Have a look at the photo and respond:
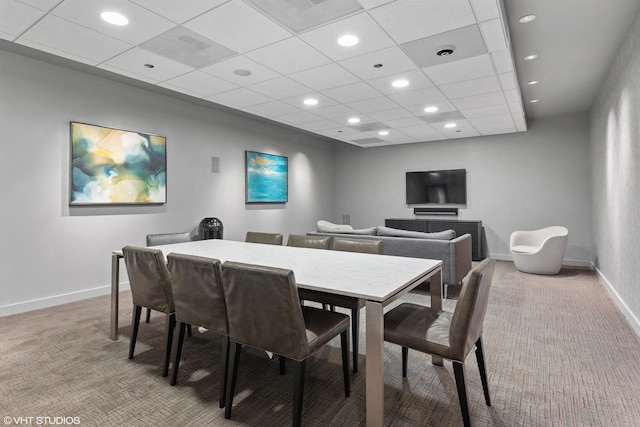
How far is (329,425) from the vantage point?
70.7 inches

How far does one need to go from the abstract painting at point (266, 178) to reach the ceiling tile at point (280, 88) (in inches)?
92.5

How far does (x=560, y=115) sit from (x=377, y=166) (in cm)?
380

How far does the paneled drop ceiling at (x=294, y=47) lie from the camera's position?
233 centimetres

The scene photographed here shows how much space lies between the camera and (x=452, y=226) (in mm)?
6934

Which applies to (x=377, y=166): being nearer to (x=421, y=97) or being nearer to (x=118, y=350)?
(x=421, y=97)

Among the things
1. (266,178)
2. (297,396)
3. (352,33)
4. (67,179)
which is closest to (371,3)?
(352,33)

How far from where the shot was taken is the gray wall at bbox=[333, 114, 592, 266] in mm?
6207

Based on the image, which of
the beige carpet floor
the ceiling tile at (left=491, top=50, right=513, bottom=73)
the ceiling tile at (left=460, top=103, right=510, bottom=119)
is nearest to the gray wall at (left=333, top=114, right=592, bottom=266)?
the ceiling tile at (left=460, top=103, right=510, bottom=119)

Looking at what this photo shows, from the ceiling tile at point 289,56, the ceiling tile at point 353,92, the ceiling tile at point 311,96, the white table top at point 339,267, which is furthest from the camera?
the ceiling tile at point 311,96

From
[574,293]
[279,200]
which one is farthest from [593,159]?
[279,200]

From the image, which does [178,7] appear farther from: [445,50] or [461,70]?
[461,70]

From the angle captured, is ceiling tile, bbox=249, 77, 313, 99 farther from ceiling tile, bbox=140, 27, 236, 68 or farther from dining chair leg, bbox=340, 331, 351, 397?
dining chair leg, bbox=340, 331, 351, 397

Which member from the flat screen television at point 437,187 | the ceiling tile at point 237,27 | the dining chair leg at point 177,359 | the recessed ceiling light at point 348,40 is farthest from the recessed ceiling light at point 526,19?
the flat screen television at point 437,187

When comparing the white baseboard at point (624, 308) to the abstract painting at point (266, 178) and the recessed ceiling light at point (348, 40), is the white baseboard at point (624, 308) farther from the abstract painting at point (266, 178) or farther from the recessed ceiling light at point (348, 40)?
the abstract painting at point (266, 178)
